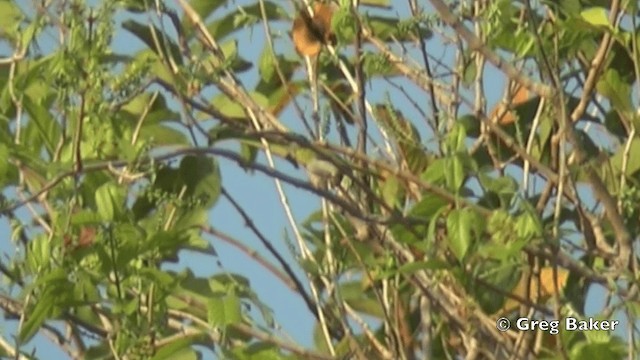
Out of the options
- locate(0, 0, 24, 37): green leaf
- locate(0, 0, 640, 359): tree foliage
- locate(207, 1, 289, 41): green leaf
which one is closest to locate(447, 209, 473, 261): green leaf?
locate(0, 0, 640, 359): tree foliage

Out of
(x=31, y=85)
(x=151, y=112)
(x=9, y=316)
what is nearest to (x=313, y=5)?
(x=151, y=112)

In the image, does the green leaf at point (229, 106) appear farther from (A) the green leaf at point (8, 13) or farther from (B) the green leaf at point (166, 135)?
(A) the green leaf at point (8, 13)

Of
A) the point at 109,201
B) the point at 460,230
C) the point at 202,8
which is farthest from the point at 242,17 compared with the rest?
the point at 460,230

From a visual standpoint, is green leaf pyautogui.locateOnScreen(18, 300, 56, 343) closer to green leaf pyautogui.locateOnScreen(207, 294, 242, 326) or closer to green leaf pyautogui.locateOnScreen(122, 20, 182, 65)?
green leaf pyautogui.locateOnScreen(207, 294, 242, 326)

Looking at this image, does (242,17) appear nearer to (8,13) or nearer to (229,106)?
(229,106)

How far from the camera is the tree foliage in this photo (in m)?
1.45

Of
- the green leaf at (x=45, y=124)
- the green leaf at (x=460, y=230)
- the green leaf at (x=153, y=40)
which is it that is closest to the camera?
the green leaf at (x=460, y=230)

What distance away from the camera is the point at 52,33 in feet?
5.37

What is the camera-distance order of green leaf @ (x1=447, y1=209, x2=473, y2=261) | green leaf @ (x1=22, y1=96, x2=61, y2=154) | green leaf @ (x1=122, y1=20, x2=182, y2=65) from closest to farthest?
green leaf @ (x1=447, y1=209, x2=473, y2=261)
green leaf @ (x1=22, y1=96, x2=61, y2=154)
green leaf @ (x1=122, y1=20, x2=182, y2=65)

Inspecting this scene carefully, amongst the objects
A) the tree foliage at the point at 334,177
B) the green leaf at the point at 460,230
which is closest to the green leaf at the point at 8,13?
the tree foliage at the point at 334,177

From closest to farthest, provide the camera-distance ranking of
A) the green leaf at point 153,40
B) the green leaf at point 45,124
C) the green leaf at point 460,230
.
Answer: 1. the green leaf at point 460,230
2. the green leaf at point 45,124
3. the green leaf at point 153,40

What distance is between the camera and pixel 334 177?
1657 mm

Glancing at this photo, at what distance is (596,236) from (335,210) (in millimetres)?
262

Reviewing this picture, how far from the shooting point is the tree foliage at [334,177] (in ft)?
4.76
